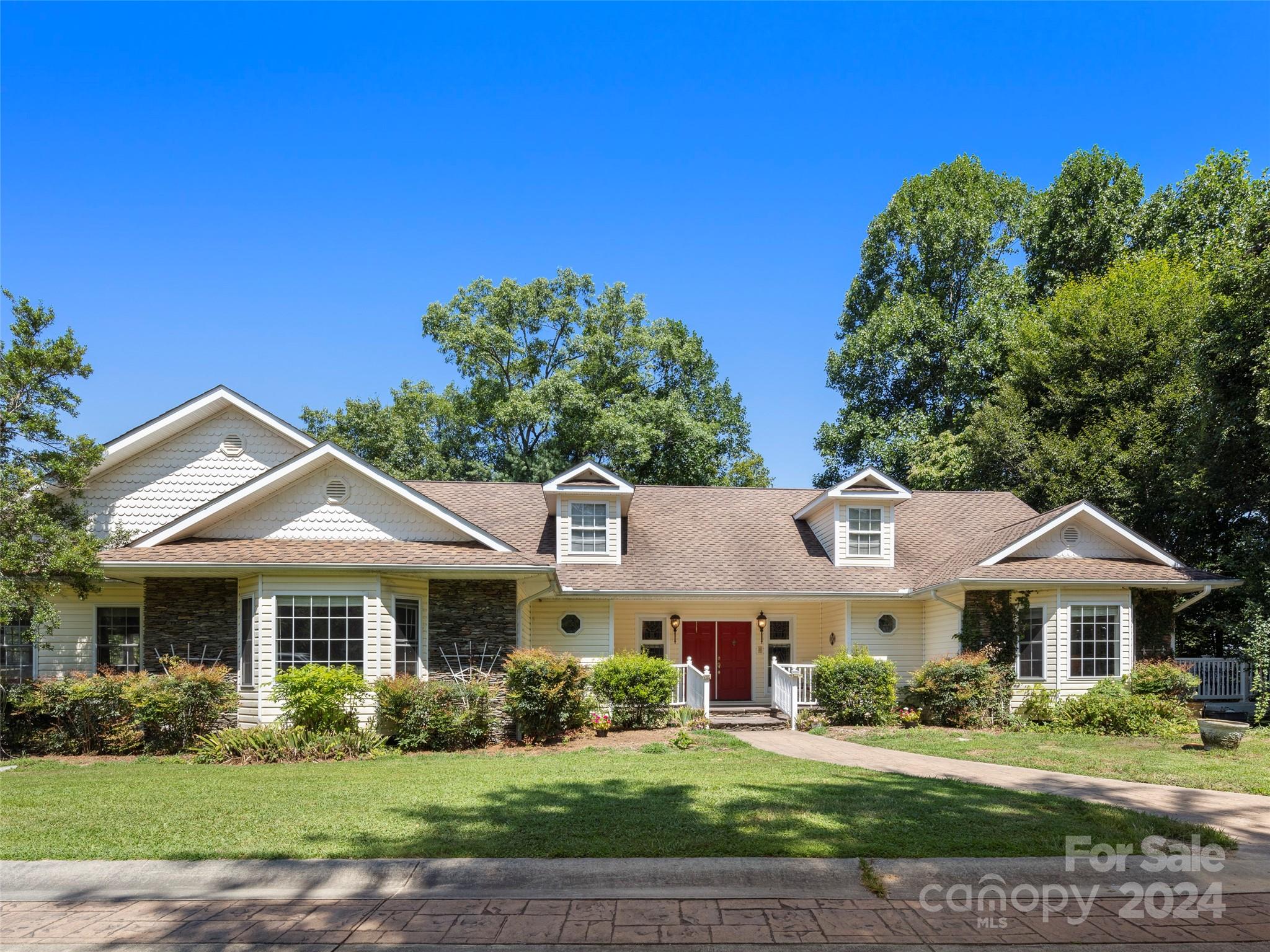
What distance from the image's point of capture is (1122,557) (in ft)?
60.6

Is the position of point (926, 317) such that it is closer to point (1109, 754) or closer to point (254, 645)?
point (1109, 754)

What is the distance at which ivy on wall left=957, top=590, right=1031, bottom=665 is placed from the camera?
17312 millimetres

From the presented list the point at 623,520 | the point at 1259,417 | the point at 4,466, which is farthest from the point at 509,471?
the point at 1259,417

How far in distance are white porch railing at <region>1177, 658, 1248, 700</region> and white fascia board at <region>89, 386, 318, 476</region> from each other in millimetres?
20101

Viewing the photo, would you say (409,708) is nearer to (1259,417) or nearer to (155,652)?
(155,652)

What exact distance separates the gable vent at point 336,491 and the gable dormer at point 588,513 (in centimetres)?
477

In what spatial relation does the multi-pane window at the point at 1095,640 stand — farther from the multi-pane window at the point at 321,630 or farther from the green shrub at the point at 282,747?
the multi-pane window at the point at 321,630

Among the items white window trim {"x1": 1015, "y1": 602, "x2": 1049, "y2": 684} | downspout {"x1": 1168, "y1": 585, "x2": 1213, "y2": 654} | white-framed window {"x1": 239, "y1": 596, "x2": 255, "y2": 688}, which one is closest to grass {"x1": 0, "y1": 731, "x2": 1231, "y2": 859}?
white-framed window {"x1": 239, "y1": 596, "x2": 255, "y2": 688}

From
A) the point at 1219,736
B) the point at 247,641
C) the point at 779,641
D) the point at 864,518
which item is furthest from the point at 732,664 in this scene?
the point at 247,641

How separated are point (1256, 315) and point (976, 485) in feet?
44.2

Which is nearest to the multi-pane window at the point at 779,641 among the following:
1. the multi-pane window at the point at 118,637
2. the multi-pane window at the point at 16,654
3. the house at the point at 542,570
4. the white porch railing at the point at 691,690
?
the house at the point at 542,570

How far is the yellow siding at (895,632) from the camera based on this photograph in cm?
1897

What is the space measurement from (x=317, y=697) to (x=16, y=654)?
6.78 meters

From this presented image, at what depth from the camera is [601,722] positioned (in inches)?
601
